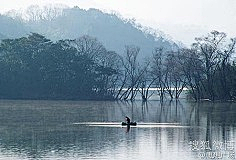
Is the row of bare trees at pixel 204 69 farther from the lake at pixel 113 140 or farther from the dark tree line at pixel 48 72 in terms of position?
the lake at pixel 113 140

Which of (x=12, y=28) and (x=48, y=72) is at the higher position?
(x=12, y=28)

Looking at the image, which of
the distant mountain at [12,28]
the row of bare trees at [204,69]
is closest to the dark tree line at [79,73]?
the row of bare trees at [204,69]

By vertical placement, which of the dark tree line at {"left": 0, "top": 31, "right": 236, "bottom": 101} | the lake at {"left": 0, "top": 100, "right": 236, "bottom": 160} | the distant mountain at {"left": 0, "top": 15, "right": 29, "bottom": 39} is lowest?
the lake at {"left": 0, "top": 100, "right": 236, "bottom": 160}

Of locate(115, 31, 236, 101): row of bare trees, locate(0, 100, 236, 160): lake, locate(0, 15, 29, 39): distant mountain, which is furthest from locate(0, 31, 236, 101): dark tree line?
locate(0, 15, 29, 39): distant mountain

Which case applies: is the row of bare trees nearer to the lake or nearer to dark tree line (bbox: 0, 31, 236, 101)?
dark tree line (bbox: 0, 31, 236, 101)

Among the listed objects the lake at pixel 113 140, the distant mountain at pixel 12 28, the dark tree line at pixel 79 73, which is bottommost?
the lake at pixel 113 140

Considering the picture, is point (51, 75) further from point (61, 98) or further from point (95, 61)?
point (95, 61)

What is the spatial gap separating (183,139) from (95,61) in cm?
7389

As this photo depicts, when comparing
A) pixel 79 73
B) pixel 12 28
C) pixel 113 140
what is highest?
pixel 12 28

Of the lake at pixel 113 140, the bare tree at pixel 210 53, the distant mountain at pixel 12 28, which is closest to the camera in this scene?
the lake at pixel 113 140

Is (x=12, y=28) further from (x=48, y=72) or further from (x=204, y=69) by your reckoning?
(x=204, y=69)

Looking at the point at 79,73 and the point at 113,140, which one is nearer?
the point at 113,140

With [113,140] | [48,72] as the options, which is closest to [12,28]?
[48,72]

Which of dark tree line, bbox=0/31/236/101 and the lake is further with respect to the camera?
dark tree line, bbox=0/31/236/101
